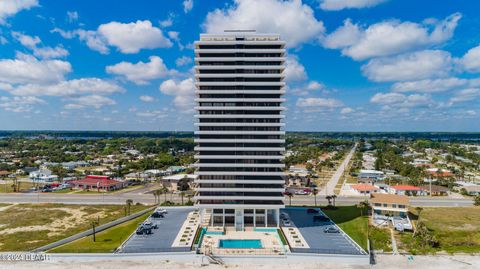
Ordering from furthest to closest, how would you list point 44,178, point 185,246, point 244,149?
point 44,178
point 244,149
point 185,246

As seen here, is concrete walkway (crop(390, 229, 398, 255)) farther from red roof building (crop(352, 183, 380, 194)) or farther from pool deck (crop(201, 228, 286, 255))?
red roof building (crop(352, 183, 380, 194))

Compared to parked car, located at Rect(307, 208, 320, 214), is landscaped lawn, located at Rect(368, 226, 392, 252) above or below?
below

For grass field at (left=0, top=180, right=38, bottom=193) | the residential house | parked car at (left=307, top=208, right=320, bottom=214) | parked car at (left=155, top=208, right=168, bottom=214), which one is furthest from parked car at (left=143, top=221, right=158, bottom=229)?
the residential house

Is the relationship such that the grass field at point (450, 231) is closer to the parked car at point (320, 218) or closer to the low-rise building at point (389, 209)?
the low-rise building at point (389, 209)

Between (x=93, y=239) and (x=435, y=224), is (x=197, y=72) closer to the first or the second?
(x=93, y=239)

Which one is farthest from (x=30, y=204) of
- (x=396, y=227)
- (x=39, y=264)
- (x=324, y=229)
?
(x=396, y=227)

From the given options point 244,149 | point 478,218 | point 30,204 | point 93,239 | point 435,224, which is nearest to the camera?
point 93,239
